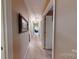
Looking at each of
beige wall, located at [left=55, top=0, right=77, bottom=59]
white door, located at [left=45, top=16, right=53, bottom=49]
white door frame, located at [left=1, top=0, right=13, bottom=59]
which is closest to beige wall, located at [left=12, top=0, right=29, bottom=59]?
white door frame, located at [left=1, top=0, right=13, bottom=59]

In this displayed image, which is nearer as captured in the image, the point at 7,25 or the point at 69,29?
the point at 69,29

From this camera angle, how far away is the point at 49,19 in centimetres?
725

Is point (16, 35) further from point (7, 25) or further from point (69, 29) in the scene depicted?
point (69, 29)

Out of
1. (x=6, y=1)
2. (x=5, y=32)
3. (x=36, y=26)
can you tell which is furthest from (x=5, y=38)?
(x=36, y=26)

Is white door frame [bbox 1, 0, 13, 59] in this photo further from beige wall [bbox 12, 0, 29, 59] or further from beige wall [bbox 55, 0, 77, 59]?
beige wall [bbox 55, 0, 77, 59]

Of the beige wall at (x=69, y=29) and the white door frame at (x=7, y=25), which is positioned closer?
the beige wall at (x=69, y=29)

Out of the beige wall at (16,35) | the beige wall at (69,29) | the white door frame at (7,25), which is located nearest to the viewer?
the beige wall at (69,29)

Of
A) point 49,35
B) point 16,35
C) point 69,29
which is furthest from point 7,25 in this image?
point 49,35

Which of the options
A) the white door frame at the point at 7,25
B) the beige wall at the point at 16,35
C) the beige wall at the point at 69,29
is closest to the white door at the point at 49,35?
the beige wall at the point at 16,35

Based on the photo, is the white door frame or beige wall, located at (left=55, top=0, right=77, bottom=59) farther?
the white door frame

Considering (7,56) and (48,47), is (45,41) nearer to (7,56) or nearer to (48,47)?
(48,47)

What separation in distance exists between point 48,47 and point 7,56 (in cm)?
541

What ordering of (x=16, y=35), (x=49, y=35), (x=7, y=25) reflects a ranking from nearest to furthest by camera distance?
(x=7, y=25) → (x=16, y=35) → (x=49, y=35)

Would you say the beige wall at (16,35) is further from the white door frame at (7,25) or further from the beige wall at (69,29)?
the beige wall at (69,29)
